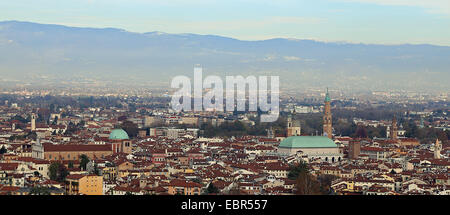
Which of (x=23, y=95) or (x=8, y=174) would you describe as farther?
(x=23, y=95)

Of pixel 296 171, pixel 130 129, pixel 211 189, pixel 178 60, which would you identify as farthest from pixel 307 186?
pixel 178 60

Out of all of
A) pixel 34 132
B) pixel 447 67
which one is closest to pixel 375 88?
pixel 447 67


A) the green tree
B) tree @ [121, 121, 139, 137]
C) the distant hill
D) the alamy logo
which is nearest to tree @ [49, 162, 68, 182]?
the green tree

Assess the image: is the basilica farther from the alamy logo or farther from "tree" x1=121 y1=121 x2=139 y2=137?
the alamy logo

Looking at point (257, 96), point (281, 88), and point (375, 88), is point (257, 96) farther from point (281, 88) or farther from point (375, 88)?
point (375, 88)

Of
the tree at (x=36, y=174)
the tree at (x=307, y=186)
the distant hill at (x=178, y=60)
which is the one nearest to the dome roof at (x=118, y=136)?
the tree at (x=36, y=174)

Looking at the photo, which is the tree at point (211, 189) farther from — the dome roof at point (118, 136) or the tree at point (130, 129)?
the tree at point (130, 129)
